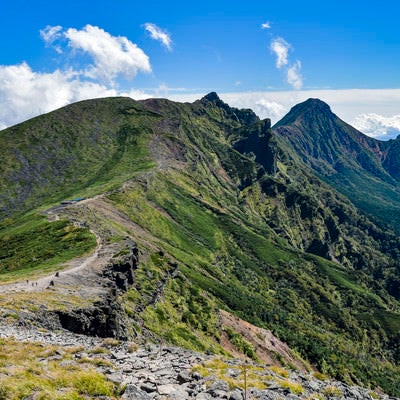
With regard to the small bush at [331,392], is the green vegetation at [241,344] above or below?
below

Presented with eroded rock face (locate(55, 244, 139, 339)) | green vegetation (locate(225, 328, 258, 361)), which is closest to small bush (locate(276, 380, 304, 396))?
eroded rock face (locate(55, 244, 139, 339))

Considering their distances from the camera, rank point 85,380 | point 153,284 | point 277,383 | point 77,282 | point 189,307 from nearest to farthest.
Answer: point 85,380
point 277,383
point 77,282
point 153,284
point 189,307

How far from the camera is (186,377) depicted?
23.2 m

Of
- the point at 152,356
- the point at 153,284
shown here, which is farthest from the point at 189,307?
the point at 152,356

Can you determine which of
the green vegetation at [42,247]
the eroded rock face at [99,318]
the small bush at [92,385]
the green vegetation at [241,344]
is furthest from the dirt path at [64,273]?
the green vegetation at [241,344]

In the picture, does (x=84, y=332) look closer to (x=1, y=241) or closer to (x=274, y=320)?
(x=1, y=241)

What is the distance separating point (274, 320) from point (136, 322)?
14146 centimetres

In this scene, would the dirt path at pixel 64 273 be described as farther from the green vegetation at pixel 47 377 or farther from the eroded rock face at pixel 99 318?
the green vegetation at pixel 47 377

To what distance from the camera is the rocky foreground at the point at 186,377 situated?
21203 mm

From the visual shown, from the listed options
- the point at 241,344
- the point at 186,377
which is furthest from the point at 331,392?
the point at 241,344

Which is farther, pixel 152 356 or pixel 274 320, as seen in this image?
pixel 274 320

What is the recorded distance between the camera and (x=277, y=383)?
24.7m

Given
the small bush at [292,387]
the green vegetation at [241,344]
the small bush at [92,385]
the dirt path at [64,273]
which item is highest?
the small bush at [92,385]

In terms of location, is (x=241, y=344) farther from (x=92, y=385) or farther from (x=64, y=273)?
(x=92, y=385)
